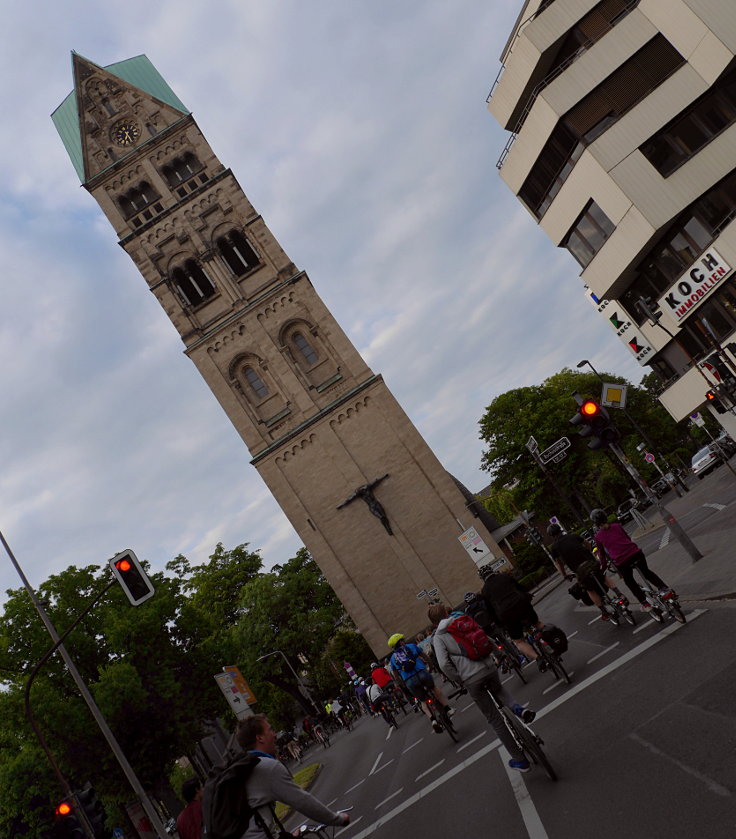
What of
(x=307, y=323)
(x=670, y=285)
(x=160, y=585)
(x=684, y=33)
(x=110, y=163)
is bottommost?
(x=670, y=285)

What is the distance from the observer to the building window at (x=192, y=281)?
140 feet

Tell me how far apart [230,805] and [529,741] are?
10.6 feet

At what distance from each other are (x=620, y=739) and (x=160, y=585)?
2945 cm

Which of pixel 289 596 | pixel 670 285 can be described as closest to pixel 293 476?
pixel 289 596

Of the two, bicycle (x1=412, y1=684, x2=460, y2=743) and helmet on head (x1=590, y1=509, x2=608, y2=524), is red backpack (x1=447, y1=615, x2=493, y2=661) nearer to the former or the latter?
helmet on head (x1=590, y1=509, x2=608, y2=524)

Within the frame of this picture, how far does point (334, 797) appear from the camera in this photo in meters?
14.1

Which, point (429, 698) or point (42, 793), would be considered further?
point (42, 793)

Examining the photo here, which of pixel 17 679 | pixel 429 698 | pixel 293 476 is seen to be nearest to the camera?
pixel 429 698

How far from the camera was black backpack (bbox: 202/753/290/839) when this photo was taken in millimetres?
4359

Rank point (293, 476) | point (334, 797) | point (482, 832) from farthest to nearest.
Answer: point (293, 476) → point (334, 797) → point (482, 832)

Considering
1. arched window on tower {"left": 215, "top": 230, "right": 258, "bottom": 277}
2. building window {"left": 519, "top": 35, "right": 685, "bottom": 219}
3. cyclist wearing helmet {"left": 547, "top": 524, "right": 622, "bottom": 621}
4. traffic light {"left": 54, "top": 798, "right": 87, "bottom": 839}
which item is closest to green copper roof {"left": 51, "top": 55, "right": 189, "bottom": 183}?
arched window on tower {"left": 215, "top": 230, "right": 258, "bottom": 277}

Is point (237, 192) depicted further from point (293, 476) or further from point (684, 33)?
point (684, 33)

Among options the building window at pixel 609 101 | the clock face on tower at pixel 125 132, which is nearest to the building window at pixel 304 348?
the building window at pixel 609 101

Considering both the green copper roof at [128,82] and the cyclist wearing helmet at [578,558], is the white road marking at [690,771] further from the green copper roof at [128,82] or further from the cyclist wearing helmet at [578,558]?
the green copper roof at [128,82]
